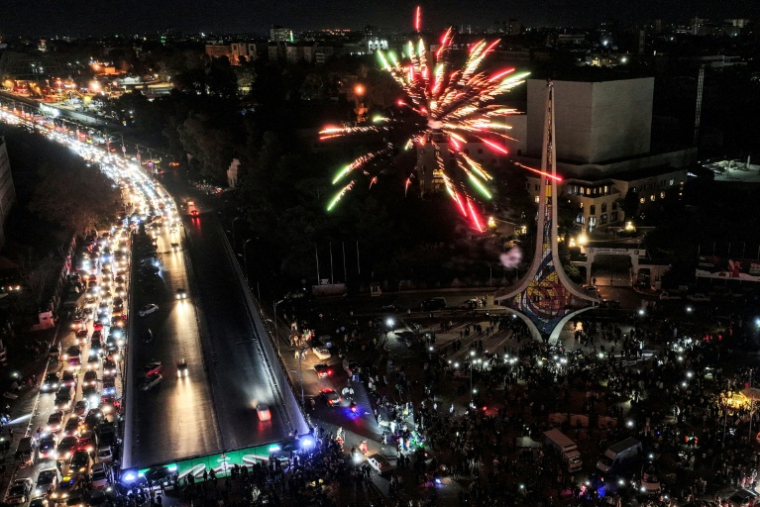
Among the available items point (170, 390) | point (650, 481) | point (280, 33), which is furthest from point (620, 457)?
point (280, 33)

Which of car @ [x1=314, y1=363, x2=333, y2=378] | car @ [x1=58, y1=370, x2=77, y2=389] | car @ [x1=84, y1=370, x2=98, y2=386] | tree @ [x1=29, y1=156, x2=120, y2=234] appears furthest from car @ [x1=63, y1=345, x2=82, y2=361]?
tree @ [x1=29, y1=156, x2=120, y2=234]

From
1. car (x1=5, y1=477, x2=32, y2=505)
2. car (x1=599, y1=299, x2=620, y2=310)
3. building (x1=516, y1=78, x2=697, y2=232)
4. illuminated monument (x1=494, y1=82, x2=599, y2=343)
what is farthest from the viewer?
building (x1=516, y1=78, x2=697, y2=232)

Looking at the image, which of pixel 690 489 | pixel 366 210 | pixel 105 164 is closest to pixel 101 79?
pixel 105 164

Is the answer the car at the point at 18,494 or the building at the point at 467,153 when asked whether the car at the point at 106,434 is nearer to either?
the car at the point at 18,494

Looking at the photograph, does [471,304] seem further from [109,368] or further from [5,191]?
[5,191]

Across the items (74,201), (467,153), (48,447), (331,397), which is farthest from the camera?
(467,153)

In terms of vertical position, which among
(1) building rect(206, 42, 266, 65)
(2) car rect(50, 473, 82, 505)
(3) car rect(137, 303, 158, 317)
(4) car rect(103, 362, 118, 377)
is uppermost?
(1) building rect(206, 42, 266, 65)

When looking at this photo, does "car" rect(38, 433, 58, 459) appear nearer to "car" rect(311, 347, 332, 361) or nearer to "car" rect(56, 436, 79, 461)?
"car" rect(56, 436, 79, 461)

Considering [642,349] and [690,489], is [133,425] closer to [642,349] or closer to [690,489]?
[690,489]
